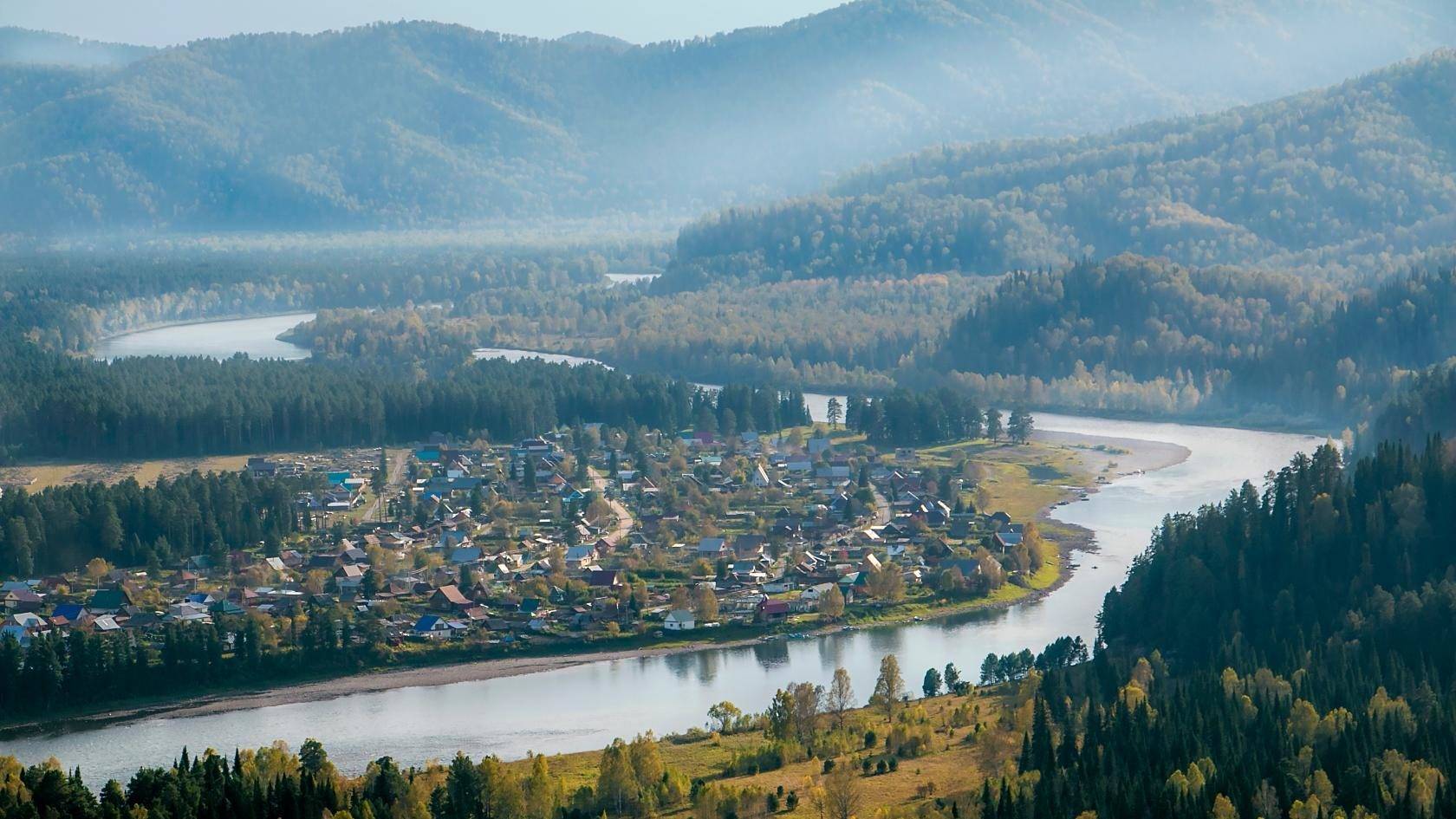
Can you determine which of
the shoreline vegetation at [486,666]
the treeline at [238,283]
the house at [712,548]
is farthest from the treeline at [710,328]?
the shoreline vegetation at [486,666]

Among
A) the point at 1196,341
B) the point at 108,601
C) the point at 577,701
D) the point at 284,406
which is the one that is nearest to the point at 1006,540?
the point at 577,701

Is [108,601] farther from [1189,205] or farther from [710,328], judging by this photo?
[1189,205]

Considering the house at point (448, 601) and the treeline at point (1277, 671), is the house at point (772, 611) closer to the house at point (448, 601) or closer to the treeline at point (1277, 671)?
the house at point (448, 601)

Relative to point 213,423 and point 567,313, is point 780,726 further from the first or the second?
point 567,313

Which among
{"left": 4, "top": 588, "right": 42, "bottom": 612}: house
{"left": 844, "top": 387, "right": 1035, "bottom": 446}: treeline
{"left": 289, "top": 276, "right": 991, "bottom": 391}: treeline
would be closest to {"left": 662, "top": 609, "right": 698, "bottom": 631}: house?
{"left": 4, "top": 588, "right": 42, "bottom": 612}: house

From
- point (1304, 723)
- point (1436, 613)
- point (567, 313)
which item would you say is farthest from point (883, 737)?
point (567, 313)

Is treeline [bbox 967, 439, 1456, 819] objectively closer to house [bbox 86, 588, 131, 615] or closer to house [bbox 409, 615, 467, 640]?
house [bbox 409, 615, 467, 640]
